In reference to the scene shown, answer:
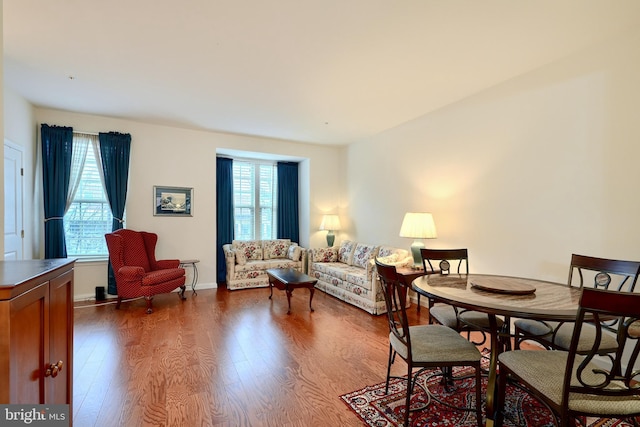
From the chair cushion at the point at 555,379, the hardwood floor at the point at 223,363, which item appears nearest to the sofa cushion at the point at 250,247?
the hardwood floor at the point at 223,363

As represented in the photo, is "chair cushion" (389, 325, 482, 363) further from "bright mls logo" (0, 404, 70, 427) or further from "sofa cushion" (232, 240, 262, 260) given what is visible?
"sofa cushion" (232, 240, 262, 260)

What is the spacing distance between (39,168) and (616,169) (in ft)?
22.1

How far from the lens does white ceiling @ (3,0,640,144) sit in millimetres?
2158

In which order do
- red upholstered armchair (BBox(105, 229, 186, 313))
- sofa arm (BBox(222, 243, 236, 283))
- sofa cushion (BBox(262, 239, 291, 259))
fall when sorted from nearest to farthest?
red upholstered armchair (BBox(105, 229, 186, 313)) < sofa arm (BBox(222, 243, 236, 283)) < sofa cushion (BBox(262, 239, 291, 259))

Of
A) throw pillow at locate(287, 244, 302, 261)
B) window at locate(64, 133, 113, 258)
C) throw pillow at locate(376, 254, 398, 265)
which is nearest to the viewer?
throw pillow at locate(376, 254, 398, 265)

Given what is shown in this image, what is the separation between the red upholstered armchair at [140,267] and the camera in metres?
4.04

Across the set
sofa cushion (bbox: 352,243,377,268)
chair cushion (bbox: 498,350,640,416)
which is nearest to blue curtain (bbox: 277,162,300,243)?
sofa cushion (bbox: 352,243,377,268)

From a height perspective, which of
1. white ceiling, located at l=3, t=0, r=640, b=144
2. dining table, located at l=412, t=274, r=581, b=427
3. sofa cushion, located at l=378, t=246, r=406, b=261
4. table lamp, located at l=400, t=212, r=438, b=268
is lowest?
sofa cushion, located at l=378, t=246, r=406, b=261

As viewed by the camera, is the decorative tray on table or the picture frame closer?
the decorative tray on table

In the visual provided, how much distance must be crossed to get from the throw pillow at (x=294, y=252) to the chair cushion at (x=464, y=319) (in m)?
3.41

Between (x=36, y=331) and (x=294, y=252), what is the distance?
474 cm

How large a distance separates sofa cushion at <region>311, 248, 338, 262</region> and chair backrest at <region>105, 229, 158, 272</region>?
2666mm

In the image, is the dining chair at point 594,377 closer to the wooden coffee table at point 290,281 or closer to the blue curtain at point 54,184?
the wooden coffee table at point 290,281

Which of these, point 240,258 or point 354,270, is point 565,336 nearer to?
point 354,270
